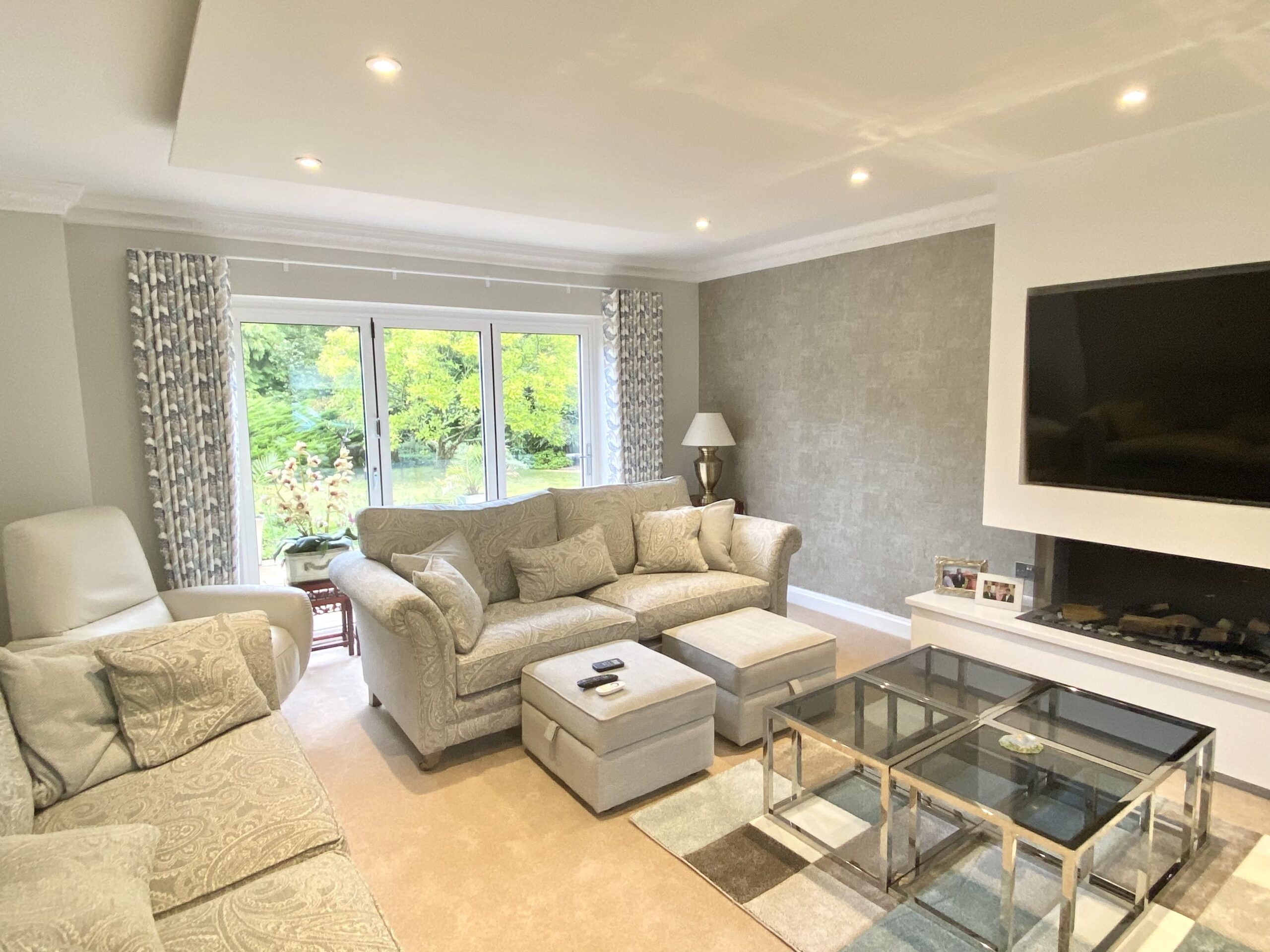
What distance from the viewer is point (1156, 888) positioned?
6.92ft

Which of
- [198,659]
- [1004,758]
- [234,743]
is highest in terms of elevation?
[198,659]

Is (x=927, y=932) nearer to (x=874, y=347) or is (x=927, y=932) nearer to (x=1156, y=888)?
(x=1156, y=888)

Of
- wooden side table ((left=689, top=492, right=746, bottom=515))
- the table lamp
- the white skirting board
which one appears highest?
the table lamp

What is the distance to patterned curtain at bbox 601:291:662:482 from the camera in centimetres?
529

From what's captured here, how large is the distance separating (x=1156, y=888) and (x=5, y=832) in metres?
3.02

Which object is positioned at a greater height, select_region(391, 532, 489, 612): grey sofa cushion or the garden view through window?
the garden view through window

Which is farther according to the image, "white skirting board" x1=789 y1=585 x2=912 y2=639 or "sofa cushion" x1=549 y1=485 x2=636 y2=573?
"white skirting board" x1=789 y1=585 x2=912 y2=639

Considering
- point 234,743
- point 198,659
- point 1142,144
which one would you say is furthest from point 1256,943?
point 198,659

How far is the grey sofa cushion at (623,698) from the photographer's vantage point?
8.21 feet

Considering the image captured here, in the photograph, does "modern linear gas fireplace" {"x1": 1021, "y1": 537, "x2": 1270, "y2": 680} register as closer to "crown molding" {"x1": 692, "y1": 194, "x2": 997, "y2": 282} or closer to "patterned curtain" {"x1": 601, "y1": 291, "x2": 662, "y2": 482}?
"crown molding" {"x1": 692, "y1": 194, "x2": 997, "y2": 282}

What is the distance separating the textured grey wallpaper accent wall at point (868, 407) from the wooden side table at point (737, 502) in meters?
0.06

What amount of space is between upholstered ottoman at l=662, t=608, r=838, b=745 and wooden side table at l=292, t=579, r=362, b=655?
1883mm

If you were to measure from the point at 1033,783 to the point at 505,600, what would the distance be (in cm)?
238

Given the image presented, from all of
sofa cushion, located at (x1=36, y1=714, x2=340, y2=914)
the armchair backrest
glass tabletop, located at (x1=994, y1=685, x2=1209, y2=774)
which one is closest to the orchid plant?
the armchair backrest
